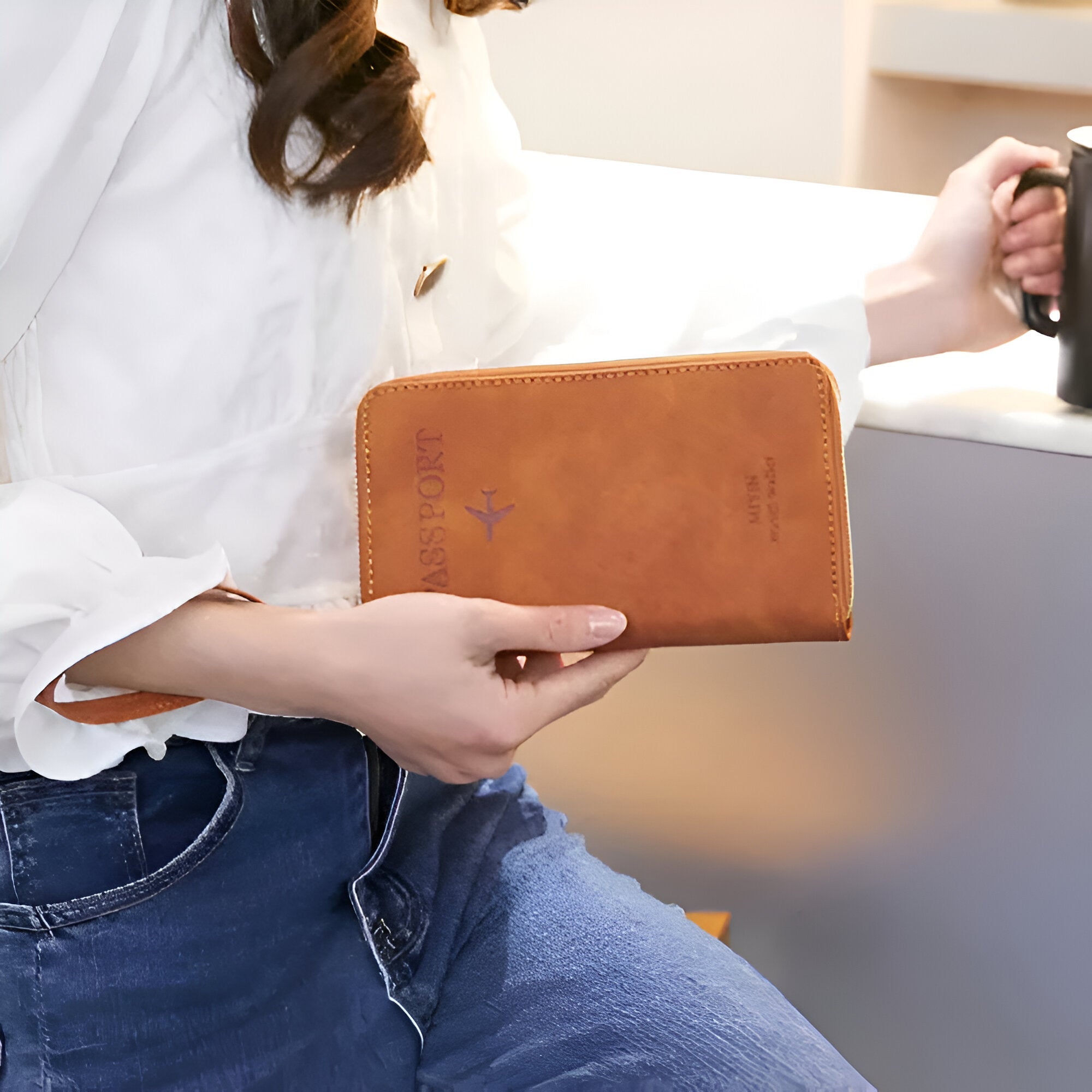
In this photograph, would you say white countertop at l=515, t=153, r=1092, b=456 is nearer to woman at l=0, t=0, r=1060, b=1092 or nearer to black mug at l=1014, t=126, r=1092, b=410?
black mug at l=1014, t=126, r=1092, b=410

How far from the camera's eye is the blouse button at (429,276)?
1.86 ft

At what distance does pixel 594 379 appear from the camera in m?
0.48

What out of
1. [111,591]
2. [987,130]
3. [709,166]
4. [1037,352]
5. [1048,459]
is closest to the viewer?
[111,591]

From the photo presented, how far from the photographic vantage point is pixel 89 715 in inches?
18.8

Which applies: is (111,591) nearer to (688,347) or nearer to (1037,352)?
→ (688,347)

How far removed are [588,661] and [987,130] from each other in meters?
1.08

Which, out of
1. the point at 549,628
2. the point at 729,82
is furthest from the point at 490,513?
the point at 729,82

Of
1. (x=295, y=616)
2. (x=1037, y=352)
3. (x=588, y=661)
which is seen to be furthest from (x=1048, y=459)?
(x=295, y=616)

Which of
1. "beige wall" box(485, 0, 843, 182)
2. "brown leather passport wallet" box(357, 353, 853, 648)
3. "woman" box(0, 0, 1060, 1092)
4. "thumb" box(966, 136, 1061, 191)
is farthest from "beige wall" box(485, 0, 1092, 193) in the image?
"brown leather passport wallet" box(357, 353, 853, 648)

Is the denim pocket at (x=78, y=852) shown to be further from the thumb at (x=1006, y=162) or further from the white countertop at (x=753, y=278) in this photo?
the thumb at (x=1006, y=162)

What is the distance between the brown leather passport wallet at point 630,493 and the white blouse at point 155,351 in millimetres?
63

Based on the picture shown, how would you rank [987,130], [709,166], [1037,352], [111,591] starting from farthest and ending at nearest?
[987,130] → [709,166] → [1037,352] → [111,591]

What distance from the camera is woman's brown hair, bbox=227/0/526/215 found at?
49 centimetres

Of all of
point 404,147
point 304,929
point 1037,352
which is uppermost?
point 404,147
